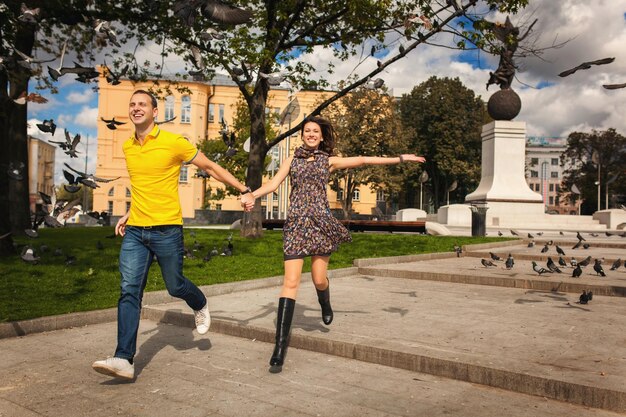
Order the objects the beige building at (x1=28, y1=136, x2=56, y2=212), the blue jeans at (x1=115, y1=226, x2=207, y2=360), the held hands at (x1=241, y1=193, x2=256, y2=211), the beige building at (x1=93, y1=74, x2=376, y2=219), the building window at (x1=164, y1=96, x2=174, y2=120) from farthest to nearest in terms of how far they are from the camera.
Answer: the beige building at (x1=28, y1=136, x2=56, y2=212)
the building window at (x1=164, y1=96, x2=174, y2=120)
the beige building at (x1=93, y1=74, x2=376, y2=219)
the held hands at (x1=241, y1=193, x2=256, y2=211)
the blue jeans at (x1=115, y1=226, x2=207, y2=360)

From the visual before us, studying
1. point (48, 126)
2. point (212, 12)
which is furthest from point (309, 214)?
point (48, 126)

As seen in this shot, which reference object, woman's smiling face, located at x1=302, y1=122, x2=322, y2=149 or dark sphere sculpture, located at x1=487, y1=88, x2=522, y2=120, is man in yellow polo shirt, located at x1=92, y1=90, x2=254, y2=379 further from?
dark sphere sculpture, located at x1=487, y1=88, x2=522, y2=120

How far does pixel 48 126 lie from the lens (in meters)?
8.73

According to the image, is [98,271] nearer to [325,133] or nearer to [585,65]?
[325,133]

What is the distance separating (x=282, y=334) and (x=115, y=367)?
1286mm

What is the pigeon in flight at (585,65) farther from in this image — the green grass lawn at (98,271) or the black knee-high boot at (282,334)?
the green grass lawn at (98,271)

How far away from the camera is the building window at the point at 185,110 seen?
6462cm

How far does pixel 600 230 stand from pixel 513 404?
29002mm

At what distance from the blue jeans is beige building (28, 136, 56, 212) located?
90750 mm

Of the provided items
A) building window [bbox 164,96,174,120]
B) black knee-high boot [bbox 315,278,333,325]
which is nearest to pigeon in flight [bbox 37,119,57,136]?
black knee-high boot [bbox 315,278,333,325]

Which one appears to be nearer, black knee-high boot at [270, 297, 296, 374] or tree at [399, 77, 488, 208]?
black knee-high boot at [270, 297, 296, 374]

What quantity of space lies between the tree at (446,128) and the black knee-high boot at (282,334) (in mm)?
51867

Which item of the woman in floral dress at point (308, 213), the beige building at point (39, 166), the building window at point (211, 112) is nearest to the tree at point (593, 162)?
the building window at point (211, 112)

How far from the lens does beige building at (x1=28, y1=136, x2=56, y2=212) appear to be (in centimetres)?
9200
